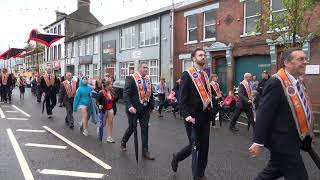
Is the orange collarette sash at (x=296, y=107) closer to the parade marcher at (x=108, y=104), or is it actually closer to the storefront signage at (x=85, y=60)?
the parade marcher at (x=108, y=104)

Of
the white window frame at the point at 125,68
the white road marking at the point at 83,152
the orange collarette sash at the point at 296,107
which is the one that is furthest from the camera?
the white window frame at the point at 125,68

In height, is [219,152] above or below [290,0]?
below

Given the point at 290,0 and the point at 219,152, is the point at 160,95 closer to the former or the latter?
the point at 290,0

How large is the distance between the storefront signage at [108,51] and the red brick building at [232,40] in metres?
10.7

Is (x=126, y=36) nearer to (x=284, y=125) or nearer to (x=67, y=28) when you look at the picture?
(x=67, y=28)

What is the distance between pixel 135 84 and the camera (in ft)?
27.1

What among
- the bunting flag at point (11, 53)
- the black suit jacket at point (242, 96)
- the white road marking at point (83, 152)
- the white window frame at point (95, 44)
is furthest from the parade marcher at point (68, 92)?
the bunting flag at point (11, 53)

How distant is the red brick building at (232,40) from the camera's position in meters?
19.7

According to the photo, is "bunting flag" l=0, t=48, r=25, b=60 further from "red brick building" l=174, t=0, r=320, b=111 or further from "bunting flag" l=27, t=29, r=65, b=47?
"red brick building" l=174, t=0, r=320, b=111

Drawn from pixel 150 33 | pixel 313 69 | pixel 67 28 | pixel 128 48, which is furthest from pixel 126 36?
pixel 67 28

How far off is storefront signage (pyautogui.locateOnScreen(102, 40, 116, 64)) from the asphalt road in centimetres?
2465

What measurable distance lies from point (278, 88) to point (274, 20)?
10.9 meters

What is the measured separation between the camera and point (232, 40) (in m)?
22.9

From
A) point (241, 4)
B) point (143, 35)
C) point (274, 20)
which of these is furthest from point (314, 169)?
point (143, 35)
